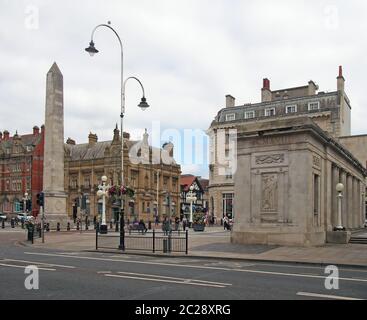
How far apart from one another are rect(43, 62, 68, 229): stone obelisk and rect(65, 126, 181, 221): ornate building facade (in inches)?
1497

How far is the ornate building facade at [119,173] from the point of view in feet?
285

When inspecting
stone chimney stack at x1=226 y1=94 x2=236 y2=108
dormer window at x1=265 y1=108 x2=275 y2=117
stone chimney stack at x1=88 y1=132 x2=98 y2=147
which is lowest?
stone chimney stack at x1=88 y1=132 x2=98 y2=147

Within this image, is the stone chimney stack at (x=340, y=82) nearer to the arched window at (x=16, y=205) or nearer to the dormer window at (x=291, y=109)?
the dormer window at (x=291, y=109)

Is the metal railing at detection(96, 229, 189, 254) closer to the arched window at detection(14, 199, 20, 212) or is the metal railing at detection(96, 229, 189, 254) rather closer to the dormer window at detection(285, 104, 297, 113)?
the dormer window at detection(285, 104, 297, 113)

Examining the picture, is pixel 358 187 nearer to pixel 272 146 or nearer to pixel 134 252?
pixel 272 146

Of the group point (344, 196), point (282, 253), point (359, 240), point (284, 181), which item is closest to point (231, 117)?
point (344, 196)

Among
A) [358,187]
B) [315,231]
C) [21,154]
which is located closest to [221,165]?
[358,187]

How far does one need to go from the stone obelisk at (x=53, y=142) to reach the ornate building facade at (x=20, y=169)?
161ft

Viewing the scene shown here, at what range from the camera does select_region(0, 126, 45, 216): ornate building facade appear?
307ft

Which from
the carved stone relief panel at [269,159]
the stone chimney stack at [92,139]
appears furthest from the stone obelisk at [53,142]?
the stone chimney stack at [92,139]

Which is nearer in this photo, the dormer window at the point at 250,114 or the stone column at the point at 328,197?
the stone column at the point at 328,197

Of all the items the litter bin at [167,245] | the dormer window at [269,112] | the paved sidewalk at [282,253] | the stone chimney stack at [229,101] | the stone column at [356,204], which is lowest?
the paved sidewalk at [282,253]

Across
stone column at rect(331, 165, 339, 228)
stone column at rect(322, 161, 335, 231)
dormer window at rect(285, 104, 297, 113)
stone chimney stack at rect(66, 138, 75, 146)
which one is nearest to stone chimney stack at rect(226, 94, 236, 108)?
dormer window at rect(285, 104, 297, 113)
